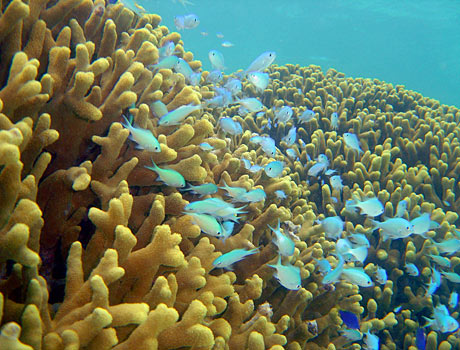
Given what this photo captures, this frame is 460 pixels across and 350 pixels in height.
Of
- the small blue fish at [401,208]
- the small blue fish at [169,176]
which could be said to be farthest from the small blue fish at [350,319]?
the small blue fish at [169,176]

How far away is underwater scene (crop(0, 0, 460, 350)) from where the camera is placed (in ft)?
4.52

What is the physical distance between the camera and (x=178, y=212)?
218 centimetres

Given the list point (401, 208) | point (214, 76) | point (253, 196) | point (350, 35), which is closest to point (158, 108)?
point (253, 196)

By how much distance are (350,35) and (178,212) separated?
224 ft

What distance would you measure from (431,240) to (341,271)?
1961mm

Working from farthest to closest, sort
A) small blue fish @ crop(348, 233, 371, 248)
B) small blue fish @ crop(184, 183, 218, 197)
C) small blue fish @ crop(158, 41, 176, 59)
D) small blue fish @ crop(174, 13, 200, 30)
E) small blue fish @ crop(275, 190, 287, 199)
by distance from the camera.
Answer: small blue fish @ crop(174, 13, 200, 30), small blue fish @ crop(158, 41, 176, 59), small blue fish @ crop(348, 233, 371, 248), small blue fish @ crop(275, 190, 287, 199), small blue fish @ crop(184, 183, 218, 197)

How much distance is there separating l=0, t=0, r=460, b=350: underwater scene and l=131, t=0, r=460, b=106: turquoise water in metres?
46.6

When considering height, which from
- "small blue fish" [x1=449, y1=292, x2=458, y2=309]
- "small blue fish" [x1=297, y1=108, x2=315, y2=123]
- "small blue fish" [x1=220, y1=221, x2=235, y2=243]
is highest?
"small blue fish" [x1=297, y1=108, x2=315, y2=123]

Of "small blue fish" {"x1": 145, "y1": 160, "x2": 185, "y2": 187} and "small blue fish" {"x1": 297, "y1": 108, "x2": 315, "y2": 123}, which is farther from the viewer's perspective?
"small blue fish" {"x1": 297, "y1": 108, "x2": 315, "y2": 123}

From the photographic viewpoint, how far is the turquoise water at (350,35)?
4550cm

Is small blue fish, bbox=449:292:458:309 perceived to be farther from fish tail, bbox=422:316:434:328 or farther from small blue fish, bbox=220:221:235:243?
small blue fish, bbox=220:221:235:243

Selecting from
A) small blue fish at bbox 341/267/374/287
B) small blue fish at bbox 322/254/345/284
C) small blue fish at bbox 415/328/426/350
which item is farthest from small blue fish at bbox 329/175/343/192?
small blue fish at bbox 415/328/426/350

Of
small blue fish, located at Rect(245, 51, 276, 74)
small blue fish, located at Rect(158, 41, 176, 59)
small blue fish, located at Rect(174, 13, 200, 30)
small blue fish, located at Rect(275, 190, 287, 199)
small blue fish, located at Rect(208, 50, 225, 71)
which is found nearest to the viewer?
small blue fish, located at Rect(275, 190, 287, 199)

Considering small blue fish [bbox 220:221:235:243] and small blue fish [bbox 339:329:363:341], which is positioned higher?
small blue fish [bbox 220:221:235:243]
